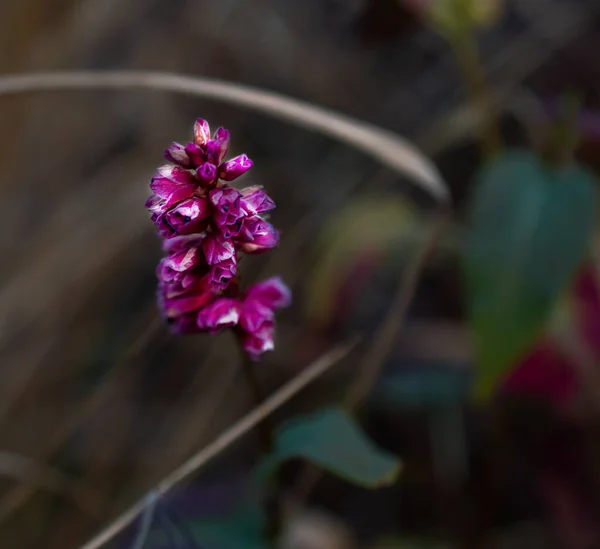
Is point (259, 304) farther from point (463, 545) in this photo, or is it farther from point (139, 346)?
point (463, 545)

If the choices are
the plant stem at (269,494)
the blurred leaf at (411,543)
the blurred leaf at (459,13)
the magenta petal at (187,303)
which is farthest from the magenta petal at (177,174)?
the blurred leaf at (411,543)

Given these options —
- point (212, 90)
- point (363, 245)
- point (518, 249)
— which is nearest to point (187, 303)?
point (212, 90)

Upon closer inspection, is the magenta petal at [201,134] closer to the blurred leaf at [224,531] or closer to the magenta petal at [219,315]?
the magenta petal at [219,315]

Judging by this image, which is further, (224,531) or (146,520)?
(224,531)

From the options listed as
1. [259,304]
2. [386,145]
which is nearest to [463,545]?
[386,145]

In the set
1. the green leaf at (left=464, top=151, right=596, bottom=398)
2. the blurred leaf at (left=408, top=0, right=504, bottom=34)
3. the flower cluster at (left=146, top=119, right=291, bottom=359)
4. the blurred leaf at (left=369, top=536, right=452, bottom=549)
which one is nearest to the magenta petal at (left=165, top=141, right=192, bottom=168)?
the flower cluster at (left=146, top=119, right=291, bottom=359)

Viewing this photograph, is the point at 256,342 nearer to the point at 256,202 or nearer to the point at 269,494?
the point at 256,202
